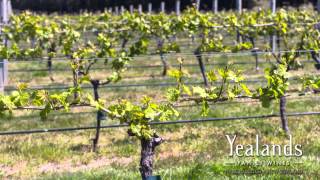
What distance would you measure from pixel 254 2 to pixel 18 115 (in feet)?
83.3

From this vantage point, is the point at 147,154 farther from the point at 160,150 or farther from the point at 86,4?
the point at 86,4

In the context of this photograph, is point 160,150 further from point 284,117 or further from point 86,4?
point 86,4

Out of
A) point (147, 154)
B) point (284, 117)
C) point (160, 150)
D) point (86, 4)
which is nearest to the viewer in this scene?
point (147, 154)

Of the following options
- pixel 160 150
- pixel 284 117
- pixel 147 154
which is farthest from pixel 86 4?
pixel 147 154

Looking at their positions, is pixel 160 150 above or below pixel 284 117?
below

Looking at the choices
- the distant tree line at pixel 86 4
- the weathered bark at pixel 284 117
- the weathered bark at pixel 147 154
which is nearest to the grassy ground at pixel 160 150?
the weathered bark at pixel 284 117

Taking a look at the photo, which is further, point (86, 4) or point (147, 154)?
point (86, 4)

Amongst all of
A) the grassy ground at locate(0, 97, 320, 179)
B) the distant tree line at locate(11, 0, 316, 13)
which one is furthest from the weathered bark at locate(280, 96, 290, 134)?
the distant tree line at locate(11, 0, 316, 13)

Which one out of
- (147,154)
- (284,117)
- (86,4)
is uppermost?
(86,4)

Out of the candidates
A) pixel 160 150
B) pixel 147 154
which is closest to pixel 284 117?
pixel 160 150

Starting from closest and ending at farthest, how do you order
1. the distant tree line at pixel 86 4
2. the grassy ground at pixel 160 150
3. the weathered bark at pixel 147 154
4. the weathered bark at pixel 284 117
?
the weathered bark at pixel 147 154, the grassy ground at pixel 160 150, the weathered bark at pixel 284 117, the distant tree line at pixel 86 4

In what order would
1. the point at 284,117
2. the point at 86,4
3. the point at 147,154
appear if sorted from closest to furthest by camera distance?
the point at 147,154
the point at 284,117
the point at 86,4

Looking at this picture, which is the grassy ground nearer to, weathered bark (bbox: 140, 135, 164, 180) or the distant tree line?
weathered bark (bbox: 140, 135, 164, 180)

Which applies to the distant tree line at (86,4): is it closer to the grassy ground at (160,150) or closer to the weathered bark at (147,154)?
the grassy ground at (160,150)
